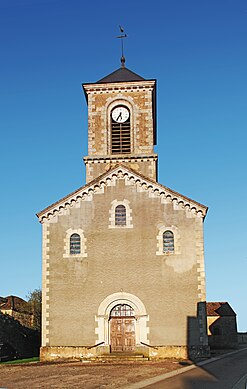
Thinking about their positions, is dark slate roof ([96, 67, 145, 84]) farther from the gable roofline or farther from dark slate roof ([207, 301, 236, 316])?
dark slate roof ([207, 301, 236, 316])

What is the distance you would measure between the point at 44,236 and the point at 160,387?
511 inches

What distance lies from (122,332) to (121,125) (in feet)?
40.8

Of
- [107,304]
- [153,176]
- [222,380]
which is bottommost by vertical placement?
[222,380]

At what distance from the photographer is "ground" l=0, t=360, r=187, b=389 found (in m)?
15.3

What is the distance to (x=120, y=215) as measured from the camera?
2622 cm

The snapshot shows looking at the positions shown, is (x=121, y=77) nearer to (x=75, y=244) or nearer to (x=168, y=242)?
(x=75, y=244)

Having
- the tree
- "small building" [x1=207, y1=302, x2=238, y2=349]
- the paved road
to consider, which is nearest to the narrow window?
"small building" [x1=207, y1=302, x2=238, y2=349]

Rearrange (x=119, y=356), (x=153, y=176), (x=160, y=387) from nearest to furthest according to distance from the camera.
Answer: (x=160, y=387) → (x=119, y=356) → (x=153, y=176)

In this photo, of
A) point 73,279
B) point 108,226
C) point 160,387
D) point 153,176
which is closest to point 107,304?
point 73,279

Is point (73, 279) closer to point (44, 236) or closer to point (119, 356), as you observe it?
point (44, 236)

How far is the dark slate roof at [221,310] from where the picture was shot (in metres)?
51.4

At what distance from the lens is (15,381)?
1639 centimetres

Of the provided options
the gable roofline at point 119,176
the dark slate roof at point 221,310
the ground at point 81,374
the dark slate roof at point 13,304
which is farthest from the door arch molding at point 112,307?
the dark slate roof at point 221,310

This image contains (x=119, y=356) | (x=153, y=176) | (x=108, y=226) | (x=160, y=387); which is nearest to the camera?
(x=160, y=387)
